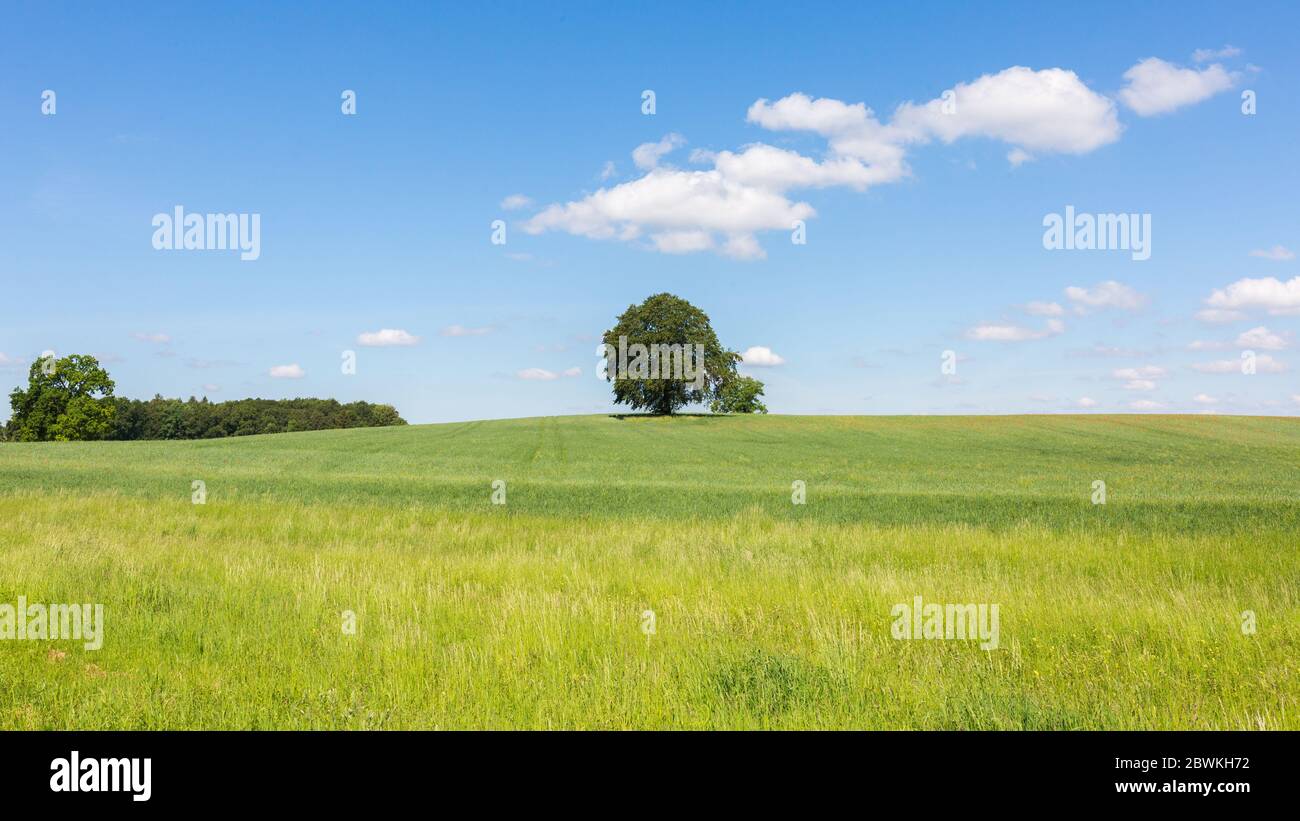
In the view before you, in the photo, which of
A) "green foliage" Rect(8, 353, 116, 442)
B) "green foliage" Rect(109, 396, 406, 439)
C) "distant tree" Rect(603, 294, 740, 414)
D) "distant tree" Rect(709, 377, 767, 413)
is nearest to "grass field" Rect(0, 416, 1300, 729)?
"distant tree" Rect(603, 294, 740, 414)

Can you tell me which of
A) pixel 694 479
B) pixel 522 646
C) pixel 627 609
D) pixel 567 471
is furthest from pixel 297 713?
pixel 567 471

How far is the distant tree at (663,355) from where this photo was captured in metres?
83.2

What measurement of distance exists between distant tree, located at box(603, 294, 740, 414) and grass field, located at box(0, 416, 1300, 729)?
60.3m

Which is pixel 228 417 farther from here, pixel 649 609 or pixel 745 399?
pixel 649 609

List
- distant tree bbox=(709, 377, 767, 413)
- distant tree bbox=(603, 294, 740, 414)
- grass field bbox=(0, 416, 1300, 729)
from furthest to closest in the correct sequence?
distant tree bbox=(709, 377, 767, 413) < distant tree bbox=(603, 294, 740, 414) < grass field bbox=(0, 416, 1300, 729)

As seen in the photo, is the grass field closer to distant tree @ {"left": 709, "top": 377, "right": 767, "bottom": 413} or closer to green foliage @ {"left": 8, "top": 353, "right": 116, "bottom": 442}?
green foliage @ {"left": 8, "top": 353, "right": 116, "bottom": 442}

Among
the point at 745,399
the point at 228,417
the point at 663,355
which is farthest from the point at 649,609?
the point at 228,417

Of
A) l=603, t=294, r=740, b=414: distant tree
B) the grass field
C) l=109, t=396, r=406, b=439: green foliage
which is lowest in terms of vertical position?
the grass field

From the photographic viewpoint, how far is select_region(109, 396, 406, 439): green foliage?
12900 centimetres

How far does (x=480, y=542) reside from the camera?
1480 cm

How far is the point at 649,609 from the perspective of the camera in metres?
8.43
